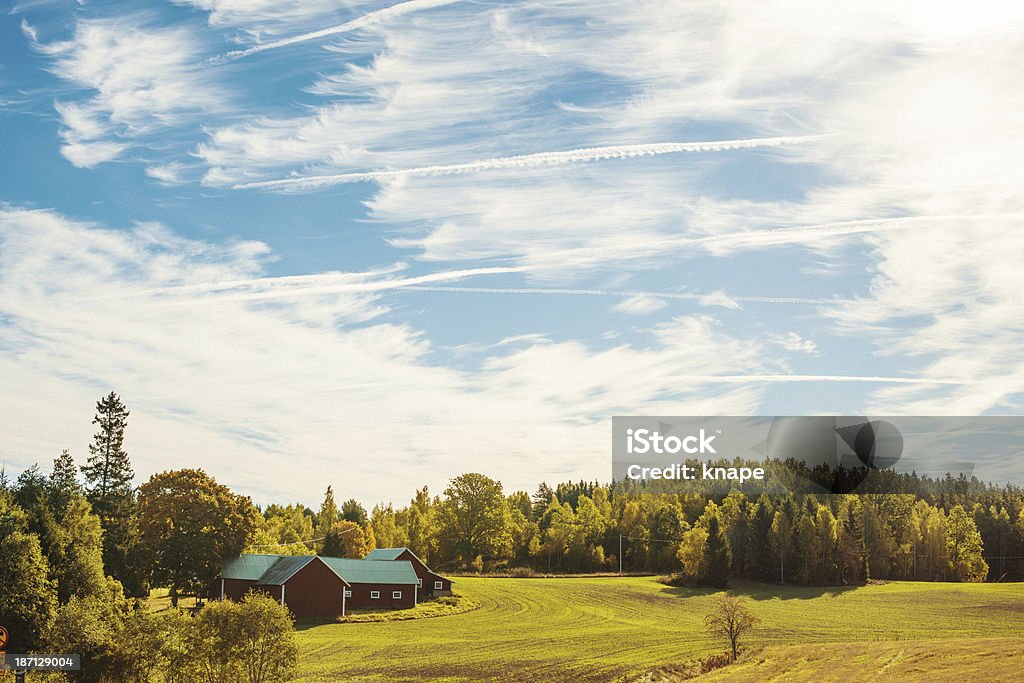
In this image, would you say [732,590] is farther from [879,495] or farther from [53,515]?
[53,515]

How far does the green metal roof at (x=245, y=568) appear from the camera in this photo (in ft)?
239

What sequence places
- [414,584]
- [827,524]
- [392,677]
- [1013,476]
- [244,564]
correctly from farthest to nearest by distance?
1. [1013,476]
2. [827,524]
3. [414,584]
4. [244,564]
5. [392,677]

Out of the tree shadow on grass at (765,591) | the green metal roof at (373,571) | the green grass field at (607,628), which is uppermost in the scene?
the green metal roof at (373,571)

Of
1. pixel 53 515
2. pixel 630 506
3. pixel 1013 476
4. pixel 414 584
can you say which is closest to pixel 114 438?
pixel 414 584

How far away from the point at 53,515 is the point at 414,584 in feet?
138

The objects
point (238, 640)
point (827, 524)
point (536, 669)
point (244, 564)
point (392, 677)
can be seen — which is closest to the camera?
point (238, 640)

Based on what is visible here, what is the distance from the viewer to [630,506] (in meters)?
126

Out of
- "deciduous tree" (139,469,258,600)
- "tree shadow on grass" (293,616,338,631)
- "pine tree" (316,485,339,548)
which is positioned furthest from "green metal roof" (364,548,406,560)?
"pine tree" (316,485,339,548)

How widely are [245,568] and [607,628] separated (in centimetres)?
2874

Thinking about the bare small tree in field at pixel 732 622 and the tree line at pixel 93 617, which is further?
the bare small tree in field at pixel 732 622

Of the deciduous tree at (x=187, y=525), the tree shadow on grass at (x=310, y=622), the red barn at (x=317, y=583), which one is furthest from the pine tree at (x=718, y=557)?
the deciduous tree at (x=187, y=525)

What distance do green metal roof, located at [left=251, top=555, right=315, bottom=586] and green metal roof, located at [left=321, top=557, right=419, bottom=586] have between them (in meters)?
2.24

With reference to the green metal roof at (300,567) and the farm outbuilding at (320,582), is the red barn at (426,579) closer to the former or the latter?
the green metal roof at (300,567)

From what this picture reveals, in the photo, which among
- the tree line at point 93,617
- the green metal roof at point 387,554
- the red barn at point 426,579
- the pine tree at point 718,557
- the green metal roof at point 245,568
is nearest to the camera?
the tree line at point 93,617
